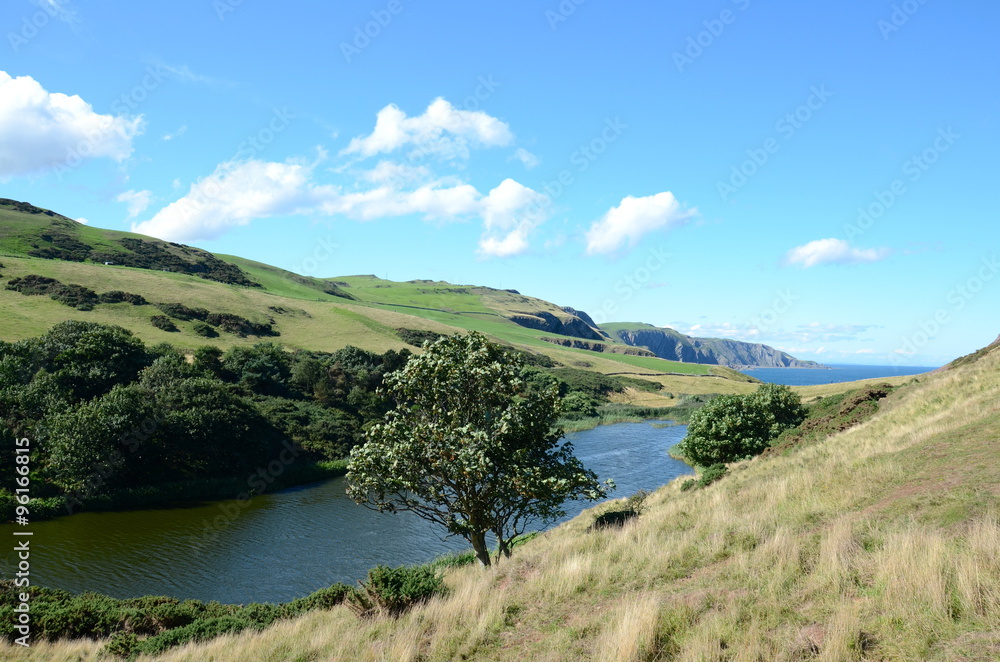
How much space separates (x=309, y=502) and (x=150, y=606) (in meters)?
24.5

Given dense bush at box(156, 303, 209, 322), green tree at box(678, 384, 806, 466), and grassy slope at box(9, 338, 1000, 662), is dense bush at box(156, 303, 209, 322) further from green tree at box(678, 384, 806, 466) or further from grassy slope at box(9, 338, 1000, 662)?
grassy slope at box(9, 338, 1000, 662)

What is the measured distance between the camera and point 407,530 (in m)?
37.9

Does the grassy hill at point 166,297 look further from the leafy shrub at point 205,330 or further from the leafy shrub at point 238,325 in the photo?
the leafy shrub at point 238,325

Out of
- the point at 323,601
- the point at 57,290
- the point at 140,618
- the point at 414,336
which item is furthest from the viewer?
the point at 414,336

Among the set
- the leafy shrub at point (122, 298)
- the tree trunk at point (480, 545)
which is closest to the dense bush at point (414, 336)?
the leafy shrub at point (122, 298)

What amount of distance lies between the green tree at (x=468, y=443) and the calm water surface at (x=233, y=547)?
13.1 metres

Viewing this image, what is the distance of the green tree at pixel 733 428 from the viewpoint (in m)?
41.8

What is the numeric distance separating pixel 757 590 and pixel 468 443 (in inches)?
407

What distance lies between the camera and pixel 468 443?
58.7ft

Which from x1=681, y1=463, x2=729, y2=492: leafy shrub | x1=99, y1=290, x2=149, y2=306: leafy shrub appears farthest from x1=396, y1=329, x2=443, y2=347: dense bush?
x1=681, y1=463, x2=729, y2=492: leafy shrub

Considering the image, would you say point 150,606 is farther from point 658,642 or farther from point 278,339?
point 278,339

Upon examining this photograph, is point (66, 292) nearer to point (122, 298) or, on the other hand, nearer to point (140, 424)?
point (122, 298)

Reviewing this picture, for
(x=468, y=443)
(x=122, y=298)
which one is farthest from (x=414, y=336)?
(x=468, y=443)

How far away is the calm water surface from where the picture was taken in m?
28.5
